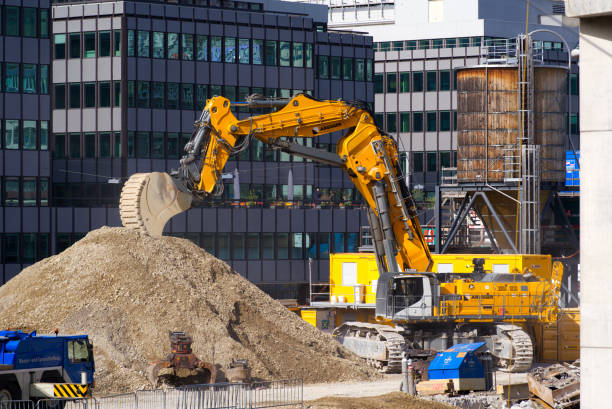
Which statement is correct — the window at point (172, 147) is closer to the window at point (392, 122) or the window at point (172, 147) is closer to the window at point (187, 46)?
the window at point (187, 46)

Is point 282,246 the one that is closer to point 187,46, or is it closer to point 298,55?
point 298,55

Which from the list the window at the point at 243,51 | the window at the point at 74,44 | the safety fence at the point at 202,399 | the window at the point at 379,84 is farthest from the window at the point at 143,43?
the safety fence at the point at 202,399

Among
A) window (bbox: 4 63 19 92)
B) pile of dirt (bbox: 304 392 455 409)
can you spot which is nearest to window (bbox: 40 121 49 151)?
window (bbox: 4 63 19 92)

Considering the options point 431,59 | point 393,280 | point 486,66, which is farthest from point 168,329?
point 431,59

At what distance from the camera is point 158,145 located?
76688 millimetres

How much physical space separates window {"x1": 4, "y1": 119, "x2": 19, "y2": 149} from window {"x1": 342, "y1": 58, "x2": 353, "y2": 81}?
85.6 ft

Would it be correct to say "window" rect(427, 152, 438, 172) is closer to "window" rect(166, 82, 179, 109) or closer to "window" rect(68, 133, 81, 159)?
"window" rect(166, 82, 179, 109)

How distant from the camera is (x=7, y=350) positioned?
31188mm

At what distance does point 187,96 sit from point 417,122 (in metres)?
28.8

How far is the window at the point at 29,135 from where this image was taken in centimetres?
7200

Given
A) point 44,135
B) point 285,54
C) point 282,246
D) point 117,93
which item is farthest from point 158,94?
point 282,246

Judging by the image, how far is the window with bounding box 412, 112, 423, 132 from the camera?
99.8 metres

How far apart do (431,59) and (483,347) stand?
63.4m

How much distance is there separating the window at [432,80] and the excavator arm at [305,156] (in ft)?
181
